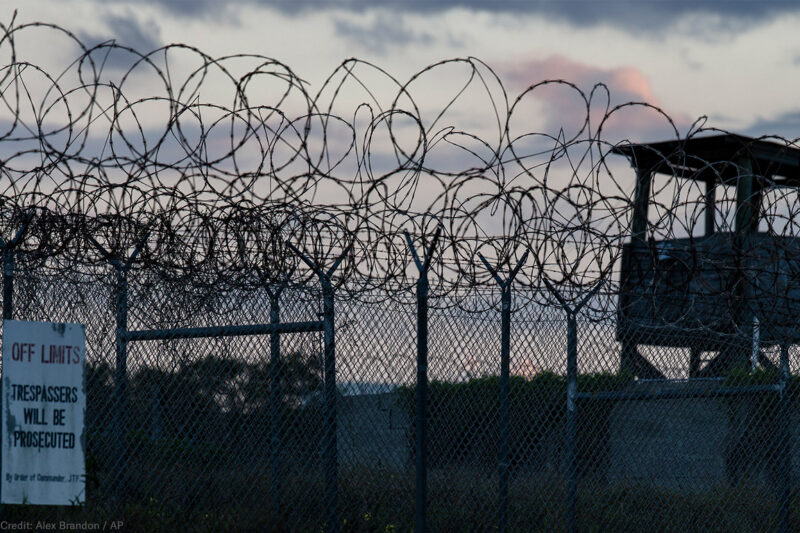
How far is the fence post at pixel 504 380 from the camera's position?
25.0 ft

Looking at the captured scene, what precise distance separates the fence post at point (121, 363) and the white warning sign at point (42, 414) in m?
0.65

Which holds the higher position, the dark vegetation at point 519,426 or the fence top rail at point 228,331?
the fence top rail at point 228,331

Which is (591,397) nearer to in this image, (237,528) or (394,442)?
(394,442)

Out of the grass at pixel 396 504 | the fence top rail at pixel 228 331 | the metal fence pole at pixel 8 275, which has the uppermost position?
the metal fence pole at pixel 8 275

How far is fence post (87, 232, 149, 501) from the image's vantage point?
6.79m

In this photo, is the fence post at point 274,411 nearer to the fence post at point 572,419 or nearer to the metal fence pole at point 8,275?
the metal fence pole at point 8,275

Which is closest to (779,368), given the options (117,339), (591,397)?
(591,397)

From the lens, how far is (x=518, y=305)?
784 centimetres

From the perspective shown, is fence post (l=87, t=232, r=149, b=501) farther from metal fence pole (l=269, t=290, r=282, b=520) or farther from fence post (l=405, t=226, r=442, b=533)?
fence post (l=405, t=226, r=442, b=533)

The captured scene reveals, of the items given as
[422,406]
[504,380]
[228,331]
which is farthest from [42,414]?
[504,380]

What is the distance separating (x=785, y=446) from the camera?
9.56 m

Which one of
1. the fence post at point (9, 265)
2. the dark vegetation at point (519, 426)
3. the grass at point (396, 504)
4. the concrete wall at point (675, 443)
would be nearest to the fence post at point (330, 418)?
the grass at point (396, 504)

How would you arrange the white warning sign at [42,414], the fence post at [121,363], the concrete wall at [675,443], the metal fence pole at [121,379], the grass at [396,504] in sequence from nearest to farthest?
the white warning sign at [42,414] → the fence post at [121,363] → the metal fence pole at [121,379] → the grass at [396,504] → the concrete wall at [675,443]

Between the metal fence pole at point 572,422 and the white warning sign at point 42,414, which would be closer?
the white warning sign at point 42,414
